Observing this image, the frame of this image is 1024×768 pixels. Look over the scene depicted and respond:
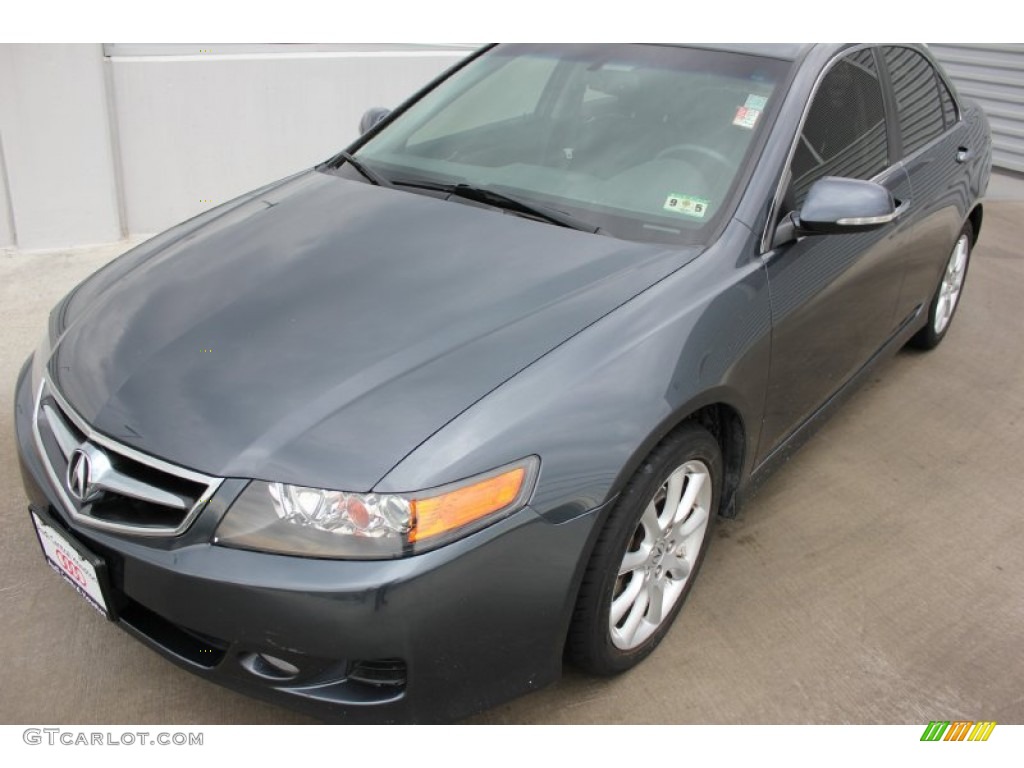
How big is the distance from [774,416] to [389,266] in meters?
1.22

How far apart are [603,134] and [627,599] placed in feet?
4.81

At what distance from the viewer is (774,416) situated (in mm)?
2953

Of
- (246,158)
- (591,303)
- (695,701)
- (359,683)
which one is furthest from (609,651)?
(246,158)

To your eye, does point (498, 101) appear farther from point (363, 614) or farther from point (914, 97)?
point (363, 614)

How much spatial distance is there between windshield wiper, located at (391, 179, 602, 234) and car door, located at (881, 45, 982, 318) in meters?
1.49

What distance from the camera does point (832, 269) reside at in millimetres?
3061

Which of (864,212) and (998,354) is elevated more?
(864,212)

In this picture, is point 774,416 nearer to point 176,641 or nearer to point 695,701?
point 695,701

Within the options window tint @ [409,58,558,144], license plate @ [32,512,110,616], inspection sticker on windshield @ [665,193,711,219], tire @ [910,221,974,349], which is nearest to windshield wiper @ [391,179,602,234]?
inspection sticker on windshield @ [665,193,711,219]

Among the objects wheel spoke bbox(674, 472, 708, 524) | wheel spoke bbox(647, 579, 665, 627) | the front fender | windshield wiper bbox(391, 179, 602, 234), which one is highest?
windshield wiper bbox(391, 179, 602, 234)

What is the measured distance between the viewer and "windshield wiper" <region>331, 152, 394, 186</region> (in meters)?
3.22

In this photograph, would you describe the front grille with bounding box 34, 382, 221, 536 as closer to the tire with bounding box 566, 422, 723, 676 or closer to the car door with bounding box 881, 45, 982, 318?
the tire with bounding box 566, 422, 723, 676
